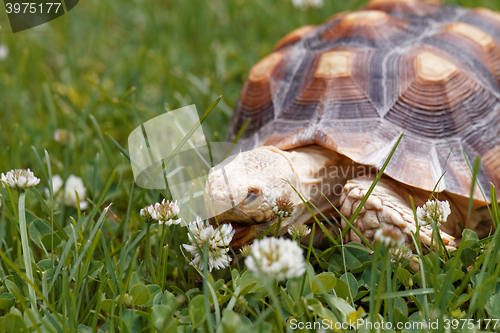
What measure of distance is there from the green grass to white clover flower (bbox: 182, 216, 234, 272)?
78 mm

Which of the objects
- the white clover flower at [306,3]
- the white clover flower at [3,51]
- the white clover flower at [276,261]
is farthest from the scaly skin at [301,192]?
the white clover flower at [3,51]

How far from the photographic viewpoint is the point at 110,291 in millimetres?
1542

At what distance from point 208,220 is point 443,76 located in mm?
1450

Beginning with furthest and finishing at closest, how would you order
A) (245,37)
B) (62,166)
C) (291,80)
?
(245,37) → (62,166) → (291,80)

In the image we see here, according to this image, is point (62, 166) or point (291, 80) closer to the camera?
point (291, 80)

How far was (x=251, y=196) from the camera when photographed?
161 cm

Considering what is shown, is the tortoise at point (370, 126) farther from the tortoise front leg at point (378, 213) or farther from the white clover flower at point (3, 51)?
the white clover flower at point (3, 51)

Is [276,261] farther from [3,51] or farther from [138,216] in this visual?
[3,51]

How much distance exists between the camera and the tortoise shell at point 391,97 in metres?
1.94

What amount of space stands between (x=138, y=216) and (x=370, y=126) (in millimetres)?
1224

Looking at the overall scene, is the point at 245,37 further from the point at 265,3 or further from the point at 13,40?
the point at 13,40

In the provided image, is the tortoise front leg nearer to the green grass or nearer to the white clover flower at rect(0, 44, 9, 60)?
the green grass

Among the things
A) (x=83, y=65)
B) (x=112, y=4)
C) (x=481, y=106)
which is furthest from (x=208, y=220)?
(x=112, y=4)

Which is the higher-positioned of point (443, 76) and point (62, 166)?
point (443, 76)
